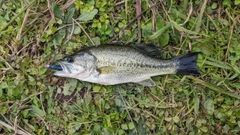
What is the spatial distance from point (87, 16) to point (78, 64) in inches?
21.4

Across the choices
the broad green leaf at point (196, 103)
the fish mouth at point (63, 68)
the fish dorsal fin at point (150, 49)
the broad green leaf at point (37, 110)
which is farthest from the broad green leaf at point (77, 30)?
the broad green leaf at point (196, 103)

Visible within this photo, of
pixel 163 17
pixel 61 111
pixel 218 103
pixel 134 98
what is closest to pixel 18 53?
pixel 61 111

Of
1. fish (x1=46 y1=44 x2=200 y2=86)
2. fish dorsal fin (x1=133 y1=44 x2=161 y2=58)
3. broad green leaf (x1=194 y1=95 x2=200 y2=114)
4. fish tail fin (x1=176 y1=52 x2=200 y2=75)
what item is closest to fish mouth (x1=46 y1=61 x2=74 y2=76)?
fish (x1=46 y1=44 x2=200 y2=86)

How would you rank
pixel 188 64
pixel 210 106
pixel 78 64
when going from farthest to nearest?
pixel 210 106, pixel 188 64, pixel 78 64

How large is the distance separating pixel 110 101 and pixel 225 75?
116 cm

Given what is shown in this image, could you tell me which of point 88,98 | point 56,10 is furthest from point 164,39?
point 56,10

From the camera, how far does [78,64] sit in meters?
2.92

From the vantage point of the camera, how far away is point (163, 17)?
10.5 feet

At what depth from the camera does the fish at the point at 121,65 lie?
294 centimetres

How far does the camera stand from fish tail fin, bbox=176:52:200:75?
304cm

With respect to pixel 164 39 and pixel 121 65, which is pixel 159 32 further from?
pixel 121 65

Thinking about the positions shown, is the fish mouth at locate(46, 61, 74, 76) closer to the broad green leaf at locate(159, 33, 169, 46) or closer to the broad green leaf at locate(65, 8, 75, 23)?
the broad green leaf at locate(65, 8, 75, 23)

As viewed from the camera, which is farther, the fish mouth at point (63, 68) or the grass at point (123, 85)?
the grass at point (123, 85)

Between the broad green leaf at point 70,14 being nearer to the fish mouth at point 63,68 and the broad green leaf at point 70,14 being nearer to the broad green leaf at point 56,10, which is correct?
the broad green leaf at point 56,10
